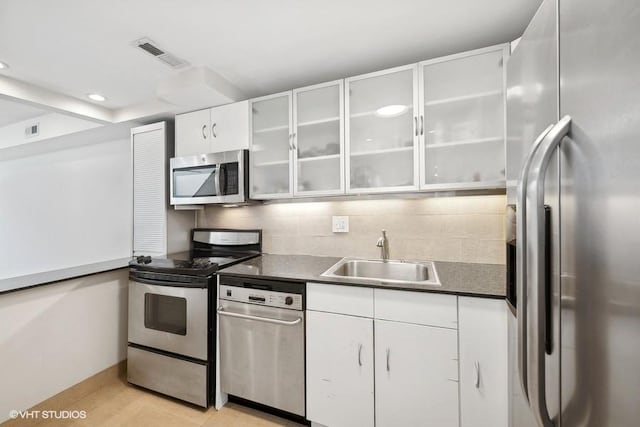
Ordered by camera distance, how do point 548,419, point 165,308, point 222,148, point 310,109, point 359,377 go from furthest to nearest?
point 222,148, point 310,109, point 165,308, point 359,377, point 548,419

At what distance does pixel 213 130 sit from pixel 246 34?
0.92m

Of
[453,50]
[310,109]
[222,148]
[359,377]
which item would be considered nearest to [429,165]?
[453,50]

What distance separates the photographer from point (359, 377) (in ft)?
4.81

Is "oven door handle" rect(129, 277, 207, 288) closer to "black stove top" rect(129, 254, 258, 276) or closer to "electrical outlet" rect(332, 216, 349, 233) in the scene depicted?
"black stove top" rect(129, 254, 258, 276)

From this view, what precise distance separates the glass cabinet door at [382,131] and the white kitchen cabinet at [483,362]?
0.82 meters

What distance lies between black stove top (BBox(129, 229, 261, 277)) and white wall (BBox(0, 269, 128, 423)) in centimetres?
35

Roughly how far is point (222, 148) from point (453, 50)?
187cm

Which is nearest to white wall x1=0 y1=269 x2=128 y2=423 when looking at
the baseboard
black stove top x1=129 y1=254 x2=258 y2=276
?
the baseboard

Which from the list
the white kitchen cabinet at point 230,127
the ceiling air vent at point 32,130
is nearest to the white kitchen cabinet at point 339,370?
the white kitchen cabinet at point 230,127

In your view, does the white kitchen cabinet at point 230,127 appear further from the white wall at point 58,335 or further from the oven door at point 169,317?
the white wall at point 58,335

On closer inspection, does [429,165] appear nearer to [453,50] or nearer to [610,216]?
[453,50]

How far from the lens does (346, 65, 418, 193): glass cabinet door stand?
5.88 ft

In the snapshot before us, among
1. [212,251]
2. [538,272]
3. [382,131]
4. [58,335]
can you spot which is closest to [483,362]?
[538,272]

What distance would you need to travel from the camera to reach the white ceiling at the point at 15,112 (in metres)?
2.88
